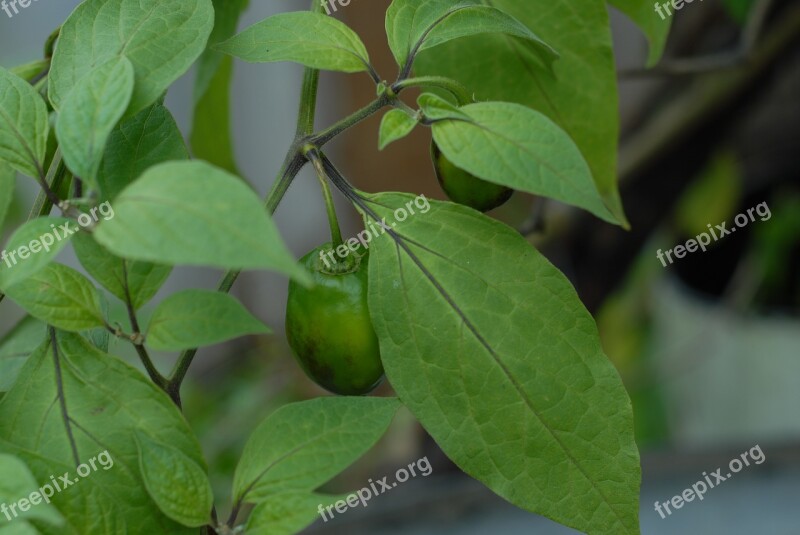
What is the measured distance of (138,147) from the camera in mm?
293

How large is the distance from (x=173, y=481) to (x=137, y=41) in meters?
0.13

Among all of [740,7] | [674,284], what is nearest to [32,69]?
[740,7]

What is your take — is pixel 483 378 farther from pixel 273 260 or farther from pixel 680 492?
pixel 680 492

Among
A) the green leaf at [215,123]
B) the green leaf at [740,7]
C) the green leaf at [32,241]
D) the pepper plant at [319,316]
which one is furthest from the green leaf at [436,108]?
the green leaf at [740,7]

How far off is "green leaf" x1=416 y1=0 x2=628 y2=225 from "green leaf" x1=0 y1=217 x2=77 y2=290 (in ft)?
0.53

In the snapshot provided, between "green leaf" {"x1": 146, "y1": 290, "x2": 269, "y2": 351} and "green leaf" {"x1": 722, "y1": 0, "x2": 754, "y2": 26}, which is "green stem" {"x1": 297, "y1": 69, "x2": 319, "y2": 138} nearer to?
"green leaf" {"x1": 146, "y1": 290, "x2": 269, "y2": 351}

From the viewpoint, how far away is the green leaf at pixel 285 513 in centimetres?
25

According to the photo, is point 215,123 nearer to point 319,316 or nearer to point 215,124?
point 215,124

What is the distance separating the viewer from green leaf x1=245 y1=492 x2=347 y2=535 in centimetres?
25

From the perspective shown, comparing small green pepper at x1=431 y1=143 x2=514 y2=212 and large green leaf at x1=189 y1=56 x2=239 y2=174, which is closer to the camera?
small green pepper at x1=431 y1=143 x2=514 y2=212

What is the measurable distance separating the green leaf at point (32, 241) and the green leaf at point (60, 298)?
0.02 m

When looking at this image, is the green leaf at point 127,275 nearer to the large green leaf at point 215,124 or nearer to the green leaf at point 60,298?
the green leaf at point 60,298

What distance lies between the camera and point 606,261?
0.97 meters

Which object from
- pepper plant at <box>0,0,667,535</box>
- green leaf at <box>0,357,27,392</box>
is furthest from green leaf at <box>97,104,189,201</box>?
green leaf at <box>0,357,27,392</box>
